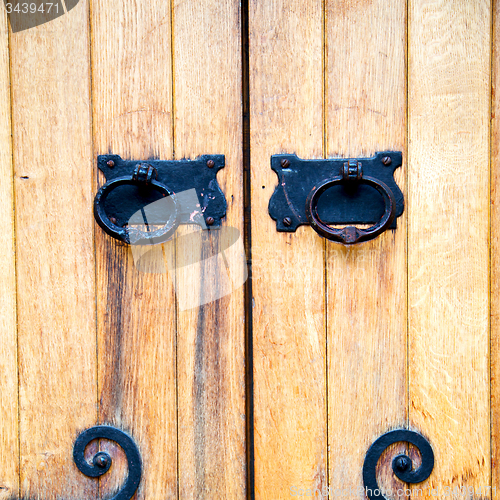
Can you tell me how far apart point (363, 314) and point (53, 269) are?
54 centimetres

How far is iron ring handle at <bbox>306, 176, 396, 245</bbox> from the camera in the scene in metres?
0.60

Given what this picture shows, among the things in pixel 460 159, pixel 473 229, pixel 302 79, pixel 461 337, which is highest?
pixel 302 79

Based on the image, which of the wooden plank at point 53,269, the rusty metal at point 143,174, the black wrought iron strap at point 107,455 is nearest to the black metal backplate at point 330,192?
the rusty metal at point 143,174

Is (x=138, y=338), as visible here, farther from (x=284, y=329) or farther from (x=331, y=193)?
(x=331, y=193)

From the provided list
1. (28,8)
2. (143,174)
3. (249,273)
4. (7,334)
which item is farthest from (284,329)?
(28,8)

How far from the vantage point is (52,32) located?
648 mm

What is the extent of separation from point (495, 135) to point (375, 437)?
1.82 ft

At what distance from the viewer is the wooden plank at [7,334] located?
66 cm

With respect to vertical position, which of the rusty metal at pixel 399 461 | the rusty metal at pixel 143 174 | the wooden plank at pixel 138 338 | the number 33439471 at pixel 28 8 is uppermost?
the number 33439471 at pixel 28 8

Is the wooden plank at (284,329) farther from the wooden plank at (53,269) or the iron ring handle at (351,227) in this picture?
the wooden plank at (53,269)

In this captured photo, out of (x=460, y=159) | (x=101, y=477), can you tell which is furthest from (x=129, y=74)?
(x=101, y=477)

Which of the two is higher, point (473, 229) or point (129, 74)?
point (129, 74)

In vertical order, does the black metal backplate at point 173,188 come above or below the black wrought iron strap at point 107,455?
above

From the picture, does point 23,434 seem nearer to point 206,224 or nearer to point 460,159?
point 206,224
